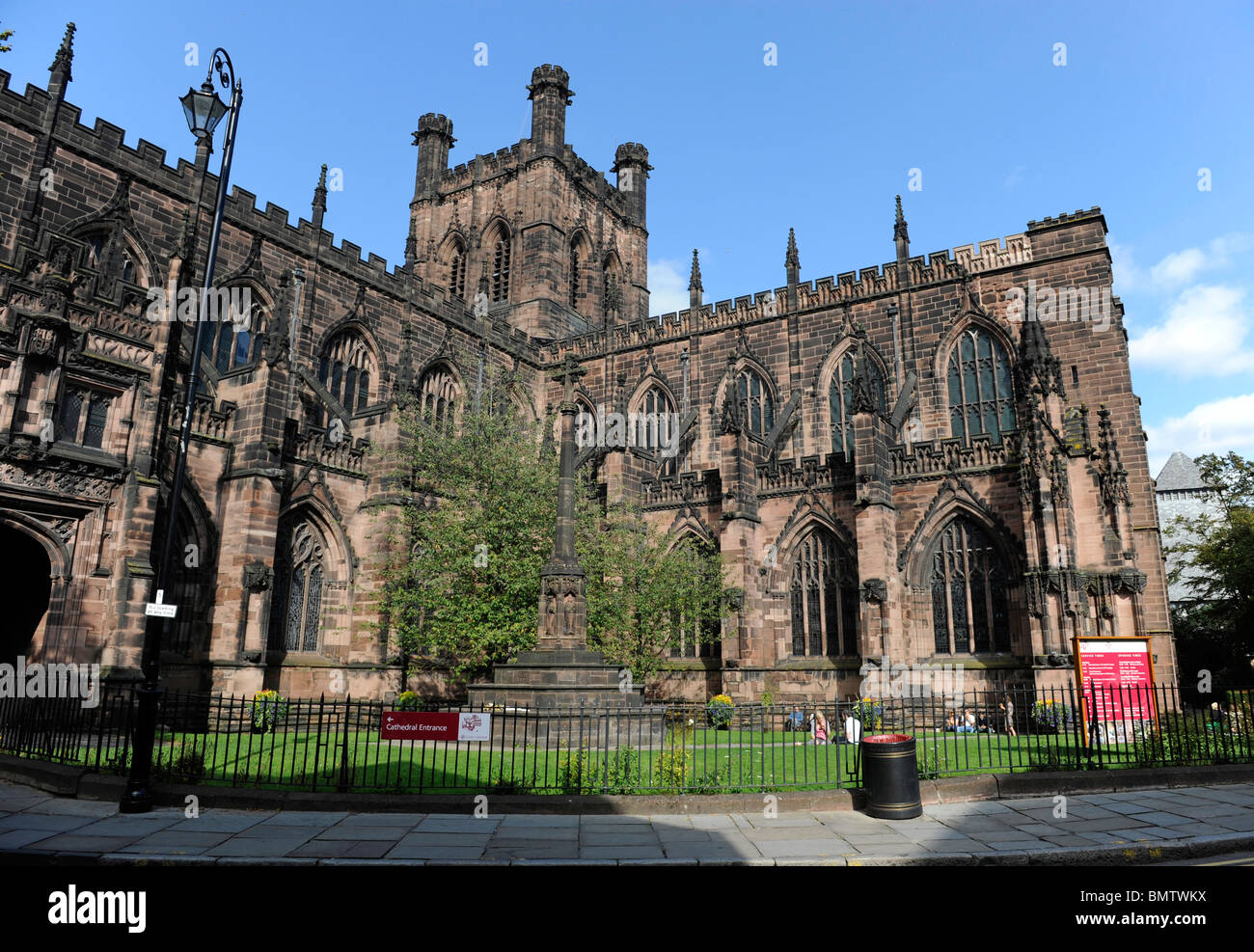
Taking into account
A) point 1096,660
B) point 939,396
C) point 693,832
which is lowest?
point 693,832

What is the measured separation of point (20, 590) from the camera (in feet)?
53.2

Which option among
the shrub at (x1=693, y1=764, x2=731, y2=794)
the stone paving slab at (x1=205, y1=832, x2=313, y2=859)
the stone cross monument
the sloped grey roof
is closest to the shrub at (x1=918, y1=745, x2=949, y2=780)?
the shrub at (x1=693, y1=764, x2=731, y2=794)

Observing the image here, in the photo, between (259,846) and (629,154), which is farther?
(629,154)

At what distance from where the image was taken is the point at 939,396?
2805cm

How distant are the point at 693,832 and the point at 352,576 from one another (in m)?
16.6

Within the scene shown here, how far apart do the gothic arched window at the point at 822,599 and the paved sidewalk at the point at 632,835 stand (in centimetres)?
1367

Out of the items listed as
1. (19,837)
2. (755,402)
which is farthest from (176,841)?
(755,402)

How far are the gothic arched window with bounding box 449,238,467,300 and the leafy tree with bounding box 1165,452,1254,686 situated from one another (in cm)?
3365

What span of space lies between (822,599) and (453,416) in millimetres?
13929

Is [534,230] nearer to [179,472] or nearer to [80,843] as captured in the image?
[179,472]

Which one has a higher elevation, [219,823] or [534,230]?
[534,230]

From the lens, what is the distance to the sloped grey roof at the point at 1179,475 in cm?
5619
